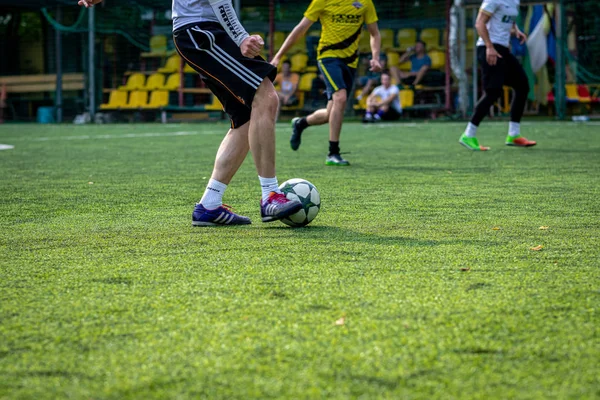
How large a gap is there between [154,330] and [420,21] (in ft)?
71.8

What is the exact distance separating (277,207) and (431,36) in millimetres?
19695

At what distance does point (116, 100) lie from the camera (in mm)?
24594

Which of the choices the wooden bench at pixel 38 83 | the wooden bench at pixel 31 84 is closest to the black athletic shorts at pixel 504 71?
the wooden bench at pixel 31 84

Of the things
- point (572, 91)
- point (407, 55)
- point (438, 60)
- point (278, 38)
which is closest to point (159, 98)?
point (278, 38)

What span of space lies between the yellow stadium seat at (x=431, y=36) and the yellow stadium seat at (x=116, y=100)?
8331mm

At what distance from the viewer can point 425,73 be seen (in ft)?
69.2

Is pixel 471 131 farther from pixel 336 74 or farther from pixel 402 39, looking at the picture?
pixel 402 39

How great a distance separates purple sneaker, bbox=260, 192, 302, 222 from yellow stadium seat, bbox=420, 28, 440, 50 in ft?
63.1

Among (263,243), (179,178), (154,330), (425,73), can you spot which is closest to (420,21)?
(425,73)

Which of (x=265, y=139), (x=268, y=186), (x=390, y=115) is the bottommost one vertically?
(x=390, y=115)

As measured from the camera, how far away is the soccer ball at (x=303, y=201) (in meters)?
4.30

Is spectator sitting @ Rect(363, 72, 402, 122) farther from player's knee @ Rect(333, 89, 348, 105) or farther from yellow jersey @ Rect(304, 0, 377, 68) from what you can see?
player's knee @ Rect(333, 89, 348, 105)

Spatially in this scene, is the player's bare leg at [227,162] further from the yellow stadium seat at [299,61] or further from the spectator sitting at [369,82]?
the yellow stadium seat at [299,61]

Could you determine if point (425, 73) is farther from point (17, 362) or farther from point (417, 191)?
point (17, 362)
